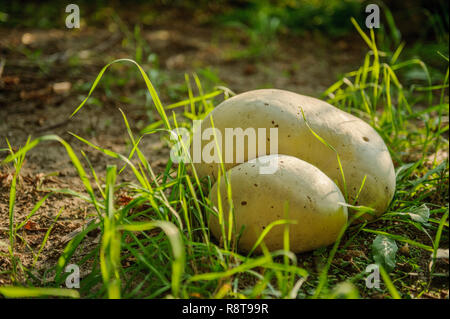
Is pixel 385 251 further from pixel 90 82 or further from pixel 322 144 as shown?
pixel 90 82

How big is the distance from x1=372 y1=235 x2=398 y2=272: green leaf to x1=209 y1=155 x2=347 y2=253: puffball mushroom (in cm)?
16

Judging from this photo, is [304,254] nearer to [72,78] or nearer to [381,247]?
[381,247]

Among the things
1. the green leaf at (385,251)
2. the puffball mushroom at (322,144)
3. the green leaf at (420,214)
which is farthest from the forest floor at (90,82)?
the green leaf at (420,214)

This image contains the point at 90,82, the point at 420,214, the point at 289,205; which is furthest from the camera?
the point at 90,82

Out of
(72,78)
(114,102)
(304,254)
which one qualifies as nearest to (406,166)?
(304,254)

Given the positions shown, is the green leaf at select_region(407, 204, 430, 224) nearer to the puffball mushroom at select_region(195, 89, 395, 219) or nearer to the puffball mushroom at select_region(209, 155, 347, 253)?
the puffball mushroom at select_region(195, 89, 395, 219)

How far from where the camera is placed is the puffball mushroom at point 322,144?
1.81m

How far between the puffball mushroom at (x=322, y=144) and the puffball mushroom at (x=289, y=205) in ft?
0.55

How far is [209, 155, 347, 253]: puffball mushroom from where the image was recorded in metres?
1.57

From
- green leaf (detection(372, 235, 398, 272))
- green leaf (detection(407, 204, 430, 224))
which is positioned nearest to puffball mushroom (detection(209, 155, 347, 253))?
green leaf (detection(372, 235, 398, 272))

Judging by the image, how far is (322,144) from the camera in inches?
71.9

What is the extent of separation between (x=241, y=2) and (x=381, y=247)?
16.3 ft

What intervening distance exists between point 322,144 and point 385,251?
483 mm

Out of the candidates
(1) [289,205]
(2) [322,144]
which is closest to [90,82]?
(2) [322,144]
